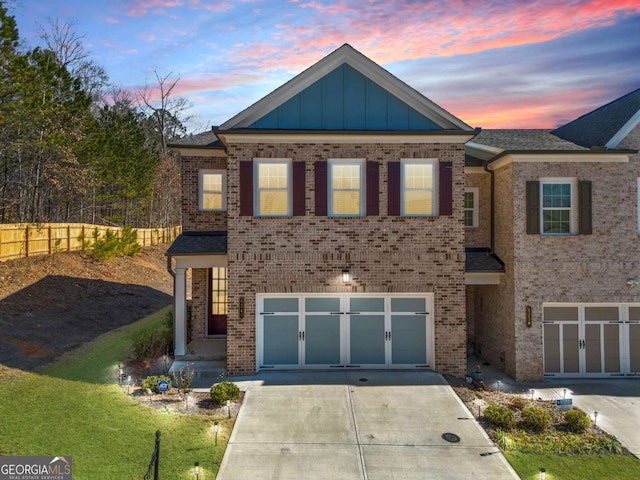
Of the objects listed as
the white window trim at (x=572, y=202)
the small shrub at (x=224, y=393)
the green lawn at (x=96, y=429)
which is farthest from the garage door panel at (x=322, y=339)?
the white window trim at (x=572, y=202)

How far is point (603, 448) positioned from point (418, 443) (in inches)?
146

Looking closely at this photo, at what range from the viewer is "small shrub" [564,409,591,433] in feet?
28.8

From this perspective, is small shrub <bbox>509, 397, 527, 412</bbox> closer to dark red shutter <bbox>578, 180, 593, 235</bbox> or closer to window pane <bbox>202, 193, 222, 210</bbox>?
dark red shutter <bbox>578, 180, 593, 235</bbox>

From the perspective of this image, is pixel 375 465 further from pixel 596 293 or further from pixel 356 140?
pixel 596 293

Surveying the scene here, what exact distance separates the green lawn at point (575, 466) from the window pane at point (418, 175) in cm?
719

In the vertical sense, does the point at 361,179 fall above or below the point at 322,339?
above

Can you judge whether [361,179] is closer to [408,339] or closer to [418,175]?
[418,175]

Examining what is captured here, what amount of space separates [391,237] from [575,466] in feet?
22.0

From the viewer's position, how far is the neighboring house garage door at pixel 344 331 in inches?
479

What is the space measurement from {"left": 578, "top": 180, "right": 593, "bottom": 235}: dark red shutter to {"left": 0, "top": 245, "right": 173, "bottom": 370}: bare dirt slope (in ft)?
54.5

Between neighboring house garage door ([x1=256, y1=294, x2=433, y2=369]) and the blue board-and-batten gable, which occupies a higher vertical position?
the blue board-and-batten gable

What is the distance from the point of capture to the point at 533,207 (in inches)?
484

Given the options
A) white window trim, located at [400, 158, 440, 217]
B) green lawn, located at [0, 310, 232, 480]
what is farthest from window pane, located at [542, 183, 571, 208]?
green lawn, located at [0, 310, 232, 480]

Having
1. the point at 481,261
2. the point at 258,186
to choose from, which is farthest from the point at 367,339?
the point at 258,186
